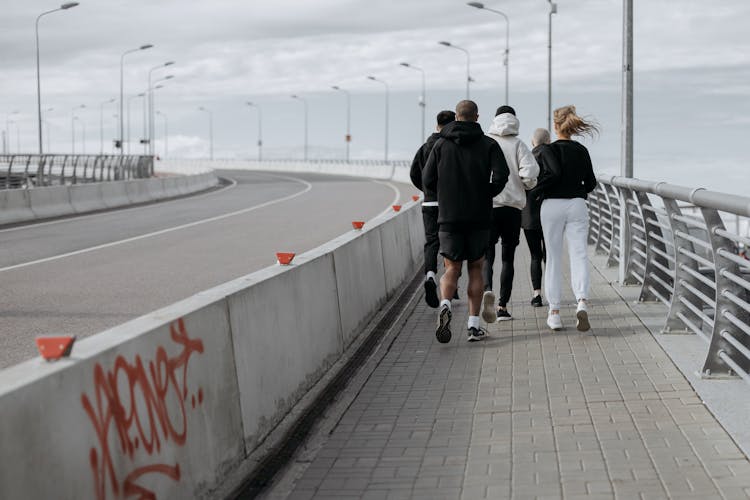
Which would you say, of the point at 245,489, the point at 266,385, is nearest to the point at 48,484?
the point at 245,489

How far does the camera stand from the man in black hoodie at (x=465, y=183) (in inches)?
377

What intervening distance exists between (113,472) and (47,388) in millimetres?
559

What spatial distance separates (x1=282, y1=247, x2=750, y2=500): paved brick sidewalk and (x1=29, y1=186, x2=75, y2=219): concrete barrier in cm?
1935

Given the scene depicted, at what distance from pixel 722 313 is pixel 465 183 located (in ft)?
8.51

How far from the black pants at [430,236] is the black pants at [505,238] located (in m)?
0.72

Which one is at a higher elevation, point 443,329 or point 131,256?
point 443,329

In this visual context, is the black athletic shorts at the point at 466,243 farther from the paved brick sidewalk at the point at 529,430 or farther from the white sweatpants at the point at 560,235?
the white sweatpants at the point at 560,235

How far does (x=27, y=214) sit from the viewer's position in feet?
87.7

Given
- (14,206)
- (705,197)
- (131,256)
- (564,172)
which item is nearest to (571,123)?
(564,172)

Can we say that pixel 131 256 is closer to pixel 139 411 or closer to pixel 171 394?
pixel 171 394

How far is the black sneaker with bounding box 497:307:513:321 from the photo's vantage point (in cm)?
1109

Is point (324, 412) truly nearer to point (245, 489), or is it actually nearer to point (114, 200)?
point (245, 489)

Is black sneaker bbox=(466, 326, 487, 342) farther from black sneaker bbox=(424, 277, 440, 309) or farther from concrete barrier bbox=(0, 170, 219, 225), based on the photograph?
concrete barrier bbox=(0, 170, 219, 225)

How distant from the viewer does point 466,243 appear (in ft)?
32.2
